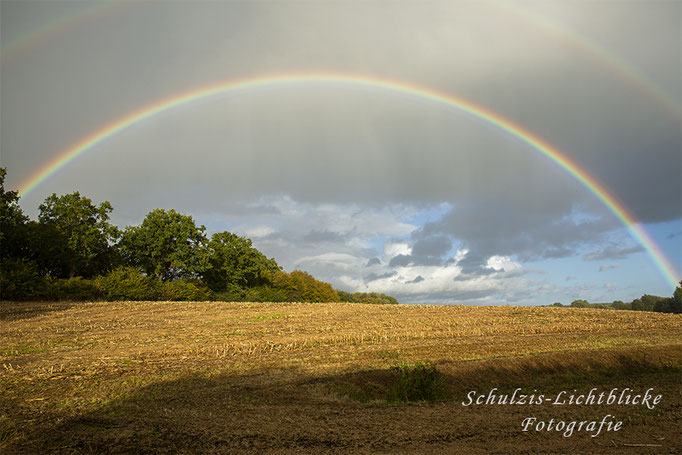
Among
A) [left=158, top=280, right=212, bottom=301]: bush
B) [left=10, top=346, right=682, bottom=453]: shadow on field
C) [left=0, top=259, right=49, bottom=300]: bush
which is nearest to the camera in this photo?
[left=10, top=346, right=682, bottom=453]: shadow on field

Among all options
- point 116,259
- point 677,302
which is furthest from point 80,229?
point 677,302

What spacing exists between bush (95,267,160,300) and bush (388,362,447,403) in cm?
5211

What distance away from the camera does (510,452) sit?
9367 millimetres

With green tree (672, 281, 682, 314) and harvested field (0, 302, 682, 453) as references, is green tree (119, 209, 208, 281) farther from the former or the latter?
green tree (672, 281, 682, 314)

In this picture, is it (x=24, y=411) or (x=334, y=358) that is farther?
(x=334, y=358)

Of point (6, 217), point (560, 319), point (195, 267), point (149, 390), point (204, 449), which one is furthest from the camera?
point (195, 267)

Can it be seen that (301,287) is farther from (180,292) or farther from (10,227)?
(10,227)

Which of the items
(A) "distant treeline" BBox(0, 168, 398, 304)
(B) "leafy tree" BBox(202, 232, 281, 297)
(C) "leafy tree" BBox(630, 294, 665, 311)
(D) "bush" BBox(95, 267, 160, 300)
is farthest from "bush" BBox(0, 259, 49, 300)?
(C) "leafy tree" BBox(630, 294, 665, 311)

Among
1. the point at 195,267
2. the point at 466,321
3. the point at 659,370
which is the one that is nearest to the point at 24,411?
the point at 659,370

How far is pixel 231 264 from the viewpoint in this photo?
77688mm

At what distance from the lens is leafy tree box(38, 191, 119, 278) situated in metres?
60.4

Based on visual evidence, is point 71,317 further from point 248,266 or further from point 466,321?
point 248,266

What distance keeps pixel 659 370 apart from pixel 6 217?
6535 centimetres

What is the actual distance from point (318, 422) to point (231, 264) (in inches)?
2743
